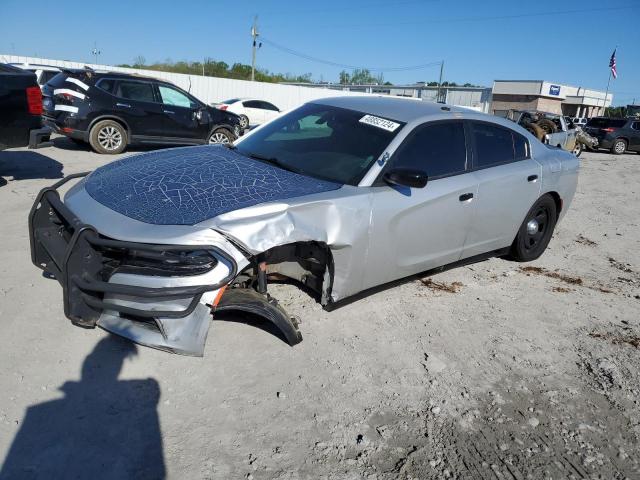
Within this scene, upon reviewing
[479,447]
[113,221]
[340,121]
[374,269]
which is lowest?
[479,447]

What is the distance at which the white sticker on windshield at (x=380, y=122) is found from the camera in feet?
13.0

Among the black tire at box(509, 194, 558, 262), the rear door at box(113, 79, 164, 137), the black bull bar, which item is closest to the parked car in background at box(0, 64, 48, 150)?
the rear door at box(113, 79, 164, 137)

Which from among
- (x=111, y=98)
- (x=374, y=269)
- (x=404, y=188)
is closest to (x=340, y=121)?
(x=404, y=188)

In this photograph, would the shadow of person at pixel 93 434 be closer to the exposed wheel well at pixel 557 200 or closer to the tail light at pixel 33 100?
the exposed wheel well at pixel 557 200

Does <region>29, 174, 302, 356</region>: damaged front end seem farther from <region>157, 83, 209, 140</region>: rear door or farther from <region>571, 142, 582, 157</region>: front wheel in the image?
<region>571, 142, 582, 157</region>: front wheel

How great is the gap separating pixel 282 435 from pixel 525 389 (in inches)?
63.1

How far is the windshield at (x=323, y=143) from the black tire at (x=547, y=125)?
44.1 feet

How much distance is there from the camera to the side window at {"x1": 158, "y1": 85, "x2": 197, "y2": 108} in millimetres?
10914

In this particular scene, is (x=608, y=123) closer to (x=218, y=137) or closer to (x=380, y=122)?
(x=218, y=137)

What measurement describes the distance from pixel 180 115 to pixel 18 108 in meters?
4.59

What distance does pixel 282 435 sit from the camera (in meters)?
2.58

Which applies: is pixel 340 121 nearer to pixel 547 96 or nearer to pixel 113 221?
pixel 113 221

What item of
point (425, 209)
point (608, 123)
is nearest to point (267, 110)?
point (608, 123)

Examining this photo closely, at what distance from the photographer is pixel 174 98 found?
36.4ft
